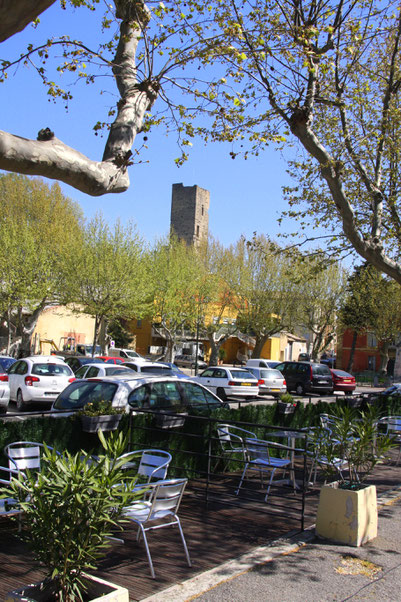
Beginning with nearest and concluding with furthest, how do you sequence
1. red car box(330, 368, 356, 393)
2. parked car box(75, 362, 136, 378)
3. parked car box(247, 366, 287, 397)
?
parked car box(75, 362, 136, 378) → parked car box(247, 366, 287, 397) → red car box(330, 368, 356, 393)

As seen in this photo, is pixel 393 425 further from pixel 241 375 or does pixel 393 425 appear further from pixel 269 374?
pixel 269 374

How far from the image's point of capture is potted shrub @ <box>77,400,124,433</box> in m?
7.05

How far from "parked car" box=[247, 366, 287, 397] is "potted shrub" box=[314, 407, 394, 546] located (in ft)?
61.3

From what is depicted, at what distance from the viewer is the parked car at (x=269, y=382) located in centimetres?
2531

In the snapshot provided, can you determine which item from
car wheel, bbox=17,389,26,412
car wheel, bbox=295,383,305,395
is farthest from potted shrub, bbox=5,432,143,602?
car wheel, bbox=295,383,305,395

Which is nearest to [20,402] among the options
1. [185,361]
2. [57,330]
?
[185,361]

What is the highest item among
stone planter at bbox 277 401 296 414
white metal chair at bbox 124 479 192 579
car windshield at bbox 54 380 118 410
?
car windshield at bbox 54 380 118 410

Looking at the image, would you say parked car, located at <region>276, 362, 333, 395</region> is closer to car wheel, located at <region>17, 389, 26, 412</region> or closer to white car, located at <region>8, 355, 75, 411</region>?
white car, located at <region>8, 355, 75, 411</region>

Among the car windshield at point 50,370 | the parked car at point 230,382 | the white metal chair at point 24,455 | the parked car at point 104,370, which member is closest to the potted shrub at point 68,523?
the white metal chair at point 24,455

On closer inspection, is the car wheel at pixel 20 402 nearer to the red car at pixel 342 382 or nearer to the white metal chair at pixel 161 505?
the white metal chair at pixel 161 505

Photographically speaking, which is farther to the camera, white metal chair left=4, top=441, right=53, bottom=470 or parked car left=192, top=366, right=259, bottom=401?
parked car left=192, top=366, right=259, bottom=401

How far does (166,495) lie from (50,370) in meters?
12.7

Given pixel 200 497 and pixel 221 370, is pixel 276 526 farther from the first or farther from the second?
pixel 221 370

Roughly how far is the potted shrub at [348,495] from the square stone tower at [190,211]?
2982 inches
